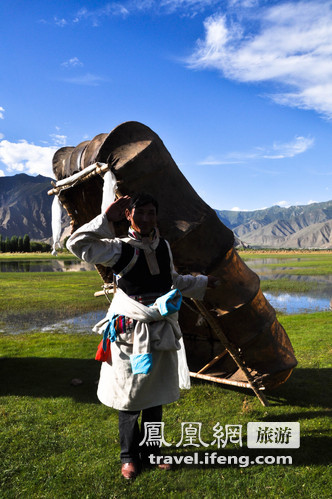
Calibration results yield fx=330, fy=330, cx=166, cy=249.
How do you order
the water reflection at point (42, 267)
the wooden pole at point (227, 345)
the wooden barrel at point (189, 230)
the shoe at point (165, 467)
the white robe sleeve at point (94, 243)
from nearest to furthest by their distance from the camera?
the white robe sleeve at point (94, 243) → the shoe at point (165, 467) → the wooden barrel at point (189, 230) → the wooden pole at point (227, 345) → the water reflection at point (42, 267)

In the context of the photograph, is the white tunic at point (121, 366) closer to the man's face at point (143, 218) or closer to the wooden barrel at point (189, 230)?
the man's face at point (143, 218)

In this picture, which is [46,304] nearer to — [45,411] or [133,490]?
[45,411]

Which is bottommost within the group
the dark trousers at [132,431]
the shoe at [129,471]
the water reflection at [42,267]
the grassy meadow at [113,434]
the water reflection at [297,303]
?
the water reflection at [42,267]

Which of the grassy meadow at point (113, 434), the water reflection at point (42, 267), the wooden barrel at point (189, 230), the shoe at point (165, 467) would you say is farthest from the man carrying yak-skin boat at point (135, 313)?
the water reflection at point (42, 267)

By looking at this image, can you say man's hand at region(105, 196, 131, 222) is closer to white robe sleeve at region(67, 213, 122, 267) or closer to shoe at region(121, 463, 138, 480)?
white robe sleeve at region(67, 213, 122, 267)

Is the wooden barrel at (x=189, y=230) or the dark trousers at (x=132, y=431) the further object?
the wooden barrel at (x=189, y=230)

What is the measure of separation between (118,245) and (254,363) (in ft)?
10.4

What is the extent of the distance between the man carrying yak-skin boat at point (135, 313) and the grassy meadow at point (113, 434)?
562mm

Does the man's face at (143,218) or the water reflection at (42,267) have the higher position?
the man's face at (143,218)

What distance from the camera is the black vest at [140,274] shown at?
319cm

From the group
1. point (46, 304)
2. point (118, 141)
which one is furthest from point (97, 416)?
point (46, 304)

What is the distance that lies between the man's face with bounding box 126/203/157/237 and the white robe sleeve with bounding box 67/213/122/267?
0.27m

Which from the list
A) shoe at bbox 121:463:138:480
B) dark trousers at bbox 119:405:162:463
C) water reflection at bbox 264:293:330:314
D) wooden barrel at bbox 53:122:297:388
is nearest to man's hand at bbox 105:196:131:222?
wooden barrel at bbox 53:122:297:388

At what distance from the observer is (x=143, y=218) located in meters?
3.20
